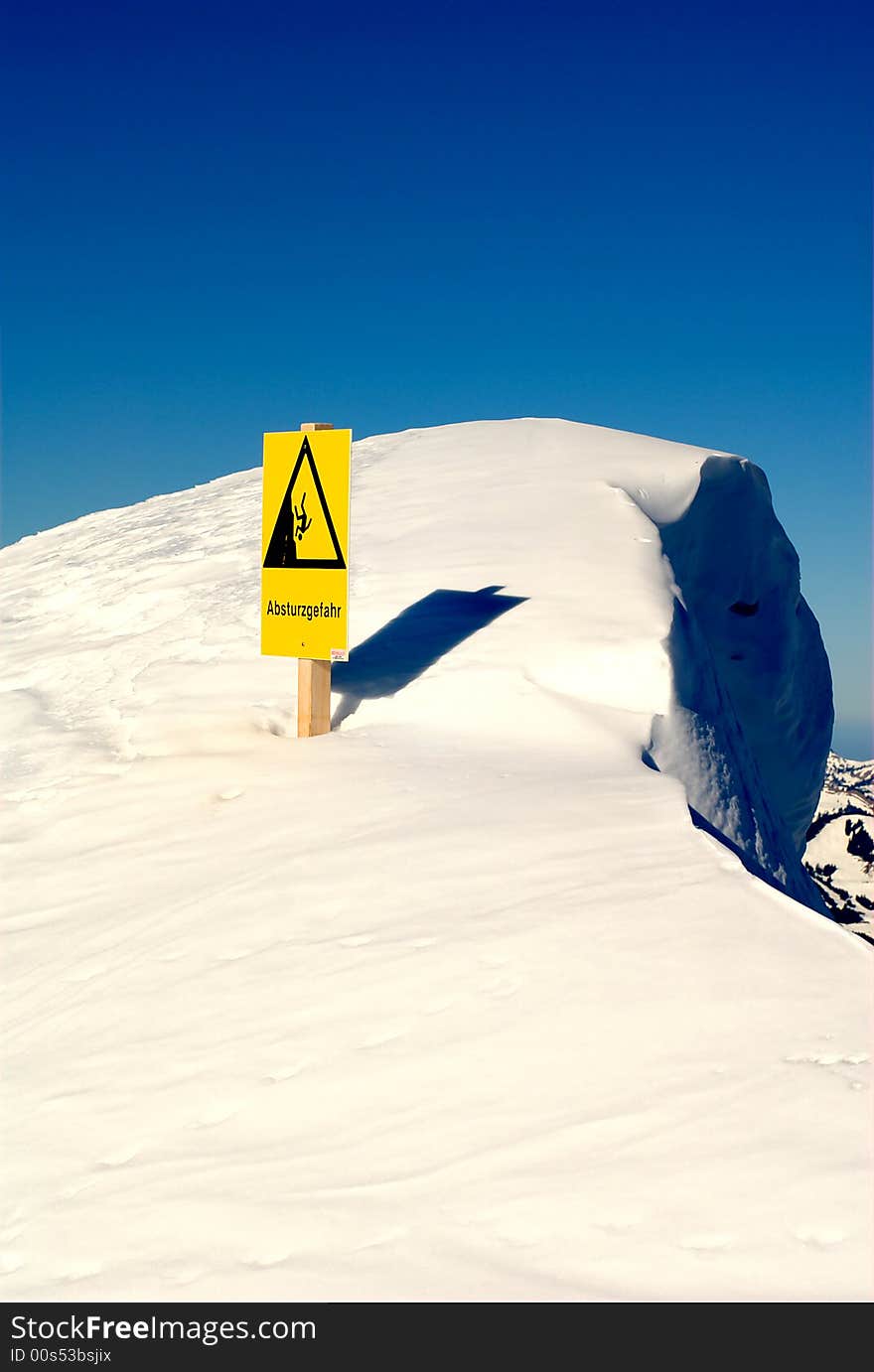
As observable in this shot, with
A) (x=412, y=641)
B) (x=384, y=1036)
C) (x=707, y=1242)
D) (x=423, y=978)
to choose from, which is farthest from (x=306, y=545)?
(x=707, y=1242)

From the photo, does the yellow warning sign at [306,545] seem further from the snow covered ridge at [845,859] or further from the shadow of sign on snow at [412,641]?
the snow covered ridge at [845,859]

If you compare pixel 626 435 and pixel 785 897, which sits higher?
pixel 626 435

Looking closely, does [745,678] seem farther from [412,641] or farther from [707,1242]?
[707,1242]

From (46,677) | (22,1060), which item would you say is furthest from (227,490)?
(22,1060)

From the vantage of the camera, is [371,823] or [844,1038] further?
[371,823]

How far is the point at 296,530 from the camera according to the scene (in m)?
5.61

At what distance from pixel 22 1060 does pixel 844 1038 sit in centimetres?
217

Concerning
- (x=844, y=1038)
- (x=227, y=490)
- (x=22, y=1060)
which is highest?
(x=227, y=490)

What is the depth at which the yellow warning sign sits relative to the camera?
5.42m

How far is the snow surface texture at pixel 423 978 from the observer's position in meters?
2.29

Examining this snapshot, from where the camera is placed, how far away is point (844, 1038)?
2.73m

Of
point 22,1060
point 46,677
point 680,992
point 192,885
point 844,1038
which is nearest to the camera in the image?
point 844,1038

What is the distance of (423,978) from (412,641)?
332 centimetres
